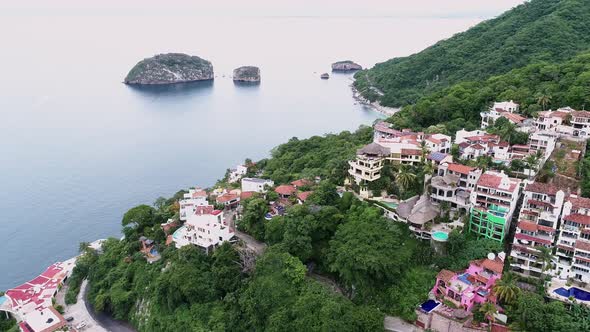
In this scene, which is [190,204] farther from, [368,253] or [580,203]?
[580,203]

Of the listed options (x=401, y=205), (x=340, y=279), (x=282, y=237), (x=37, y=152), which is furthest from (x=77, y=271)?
(x=37, y=152)

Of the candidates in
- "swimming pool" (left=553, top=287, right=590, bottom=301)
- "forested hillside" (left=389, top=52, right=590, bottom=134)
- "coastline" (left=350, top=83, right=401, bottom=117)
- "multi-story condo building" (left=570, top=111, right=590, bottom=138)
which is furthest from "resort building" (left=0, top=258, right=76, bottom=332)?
"coastline" (left=350, top=83, right=401, bottom=117)

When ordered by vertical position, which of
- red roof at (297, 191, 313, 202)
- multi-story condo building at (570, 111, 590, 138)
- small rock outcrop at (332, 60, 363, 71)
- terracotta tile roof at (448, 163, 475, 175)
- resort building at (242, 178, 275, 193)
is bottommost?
resort building at (242, 178, 275, 193)

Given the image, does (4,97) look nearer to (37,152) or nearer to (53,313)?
(37,152)

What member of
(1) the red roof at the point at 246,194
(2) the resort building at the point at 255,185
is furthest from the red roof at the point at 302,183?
(1) the red roof at the point at 246,194

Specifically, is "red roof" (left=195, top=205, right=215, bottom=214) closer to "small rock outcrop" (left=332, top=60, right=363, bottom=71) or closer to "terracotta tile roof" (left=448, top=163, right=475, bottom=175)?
"terracotta tile roof" (left=448, top=163, right=475, bottom=175)

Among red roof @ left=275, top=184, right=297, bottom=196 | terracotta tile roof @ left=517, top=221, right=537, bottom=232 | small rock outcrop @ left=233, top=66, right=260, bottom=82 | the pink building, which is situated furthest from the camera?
small rock outcrop @ left=233, top=66, right=260, bottom=82
